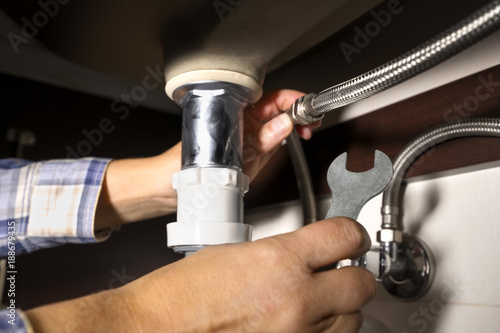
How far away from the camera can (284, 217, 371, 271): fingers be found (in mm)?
275

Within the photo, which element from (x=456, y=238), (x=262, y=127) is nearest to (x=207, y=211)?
(x=262, y=127)

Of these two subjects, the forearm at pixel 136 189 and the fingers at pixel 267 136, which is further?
the forearm at pixel 136 189

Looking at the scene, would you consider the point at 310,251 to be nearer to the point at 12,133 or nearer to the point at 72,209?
the point at 72,209

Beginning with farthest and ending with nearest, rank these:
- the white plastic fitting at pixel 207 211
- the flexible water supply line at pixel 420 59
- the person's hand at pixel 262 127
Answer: the person's hand at pixel 262 127, the white plastic fitting at pixel 207 211, the flexible water supply line at pixel 420 59

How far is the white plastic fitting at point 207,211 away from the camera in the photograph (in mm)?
319

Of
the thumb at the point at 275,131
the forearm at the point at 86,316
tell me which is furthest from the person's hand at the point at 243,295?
the thumb at the point at 275,131

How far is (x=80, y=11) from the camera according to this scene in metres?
0.32

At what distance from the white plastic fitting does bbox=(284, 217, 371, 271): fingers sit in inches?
2.3

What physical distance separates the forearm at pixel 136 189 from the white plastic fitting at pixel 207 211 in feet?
0.58

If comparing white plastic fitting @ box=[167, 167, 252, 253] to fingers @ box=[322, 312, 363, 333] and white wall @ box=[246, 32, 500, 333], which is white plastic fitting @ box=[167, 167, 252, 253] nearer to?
fingers @ box=[322, 312, 363, 333]

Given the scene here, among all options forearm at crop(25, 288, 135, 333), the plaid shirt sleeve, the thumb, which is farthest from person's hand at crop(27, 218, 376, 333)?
the plaid shirt sleeve

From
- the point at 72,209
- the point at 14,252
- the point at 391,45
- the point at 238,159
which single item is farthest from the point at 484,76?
the point at 14,252

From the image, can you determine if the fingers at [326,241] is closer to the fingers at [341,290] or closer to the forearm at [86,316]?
the fingers at [341,290]

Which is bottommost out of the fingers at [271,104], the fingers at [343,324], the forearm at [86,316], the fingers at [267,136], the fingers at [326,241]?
the fingers at [343,324]
